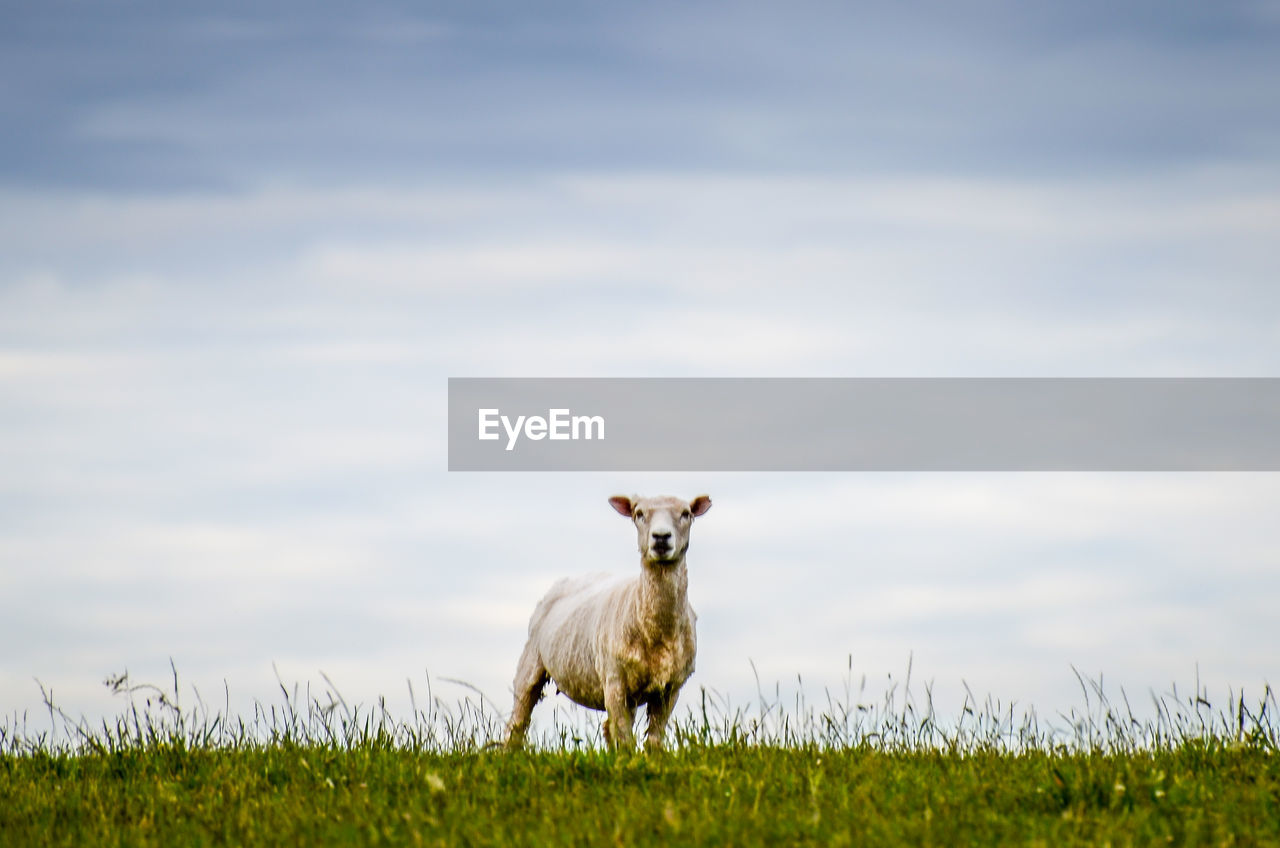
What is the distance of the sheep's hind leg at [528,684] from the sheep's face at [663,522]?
9.53 ft

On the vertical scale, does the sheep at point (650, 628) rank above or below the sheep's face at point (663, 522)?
below

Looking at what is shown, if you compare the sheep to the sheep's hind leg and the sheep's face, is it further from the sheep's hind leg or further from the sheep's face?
the sheep's hind leg

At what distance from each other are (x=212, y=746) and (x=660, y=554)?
438cm

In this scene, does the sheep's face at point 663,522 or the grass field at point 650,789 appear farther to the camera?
the sheep's face at point 663,522

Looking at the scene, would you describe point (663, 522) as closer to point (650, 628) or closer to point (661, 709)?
point (650, 628)

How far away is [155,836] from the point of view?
6.93m

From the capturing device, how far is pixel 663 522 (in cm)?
1199

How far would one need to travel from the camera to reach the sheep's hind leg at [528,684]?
48.4 feet

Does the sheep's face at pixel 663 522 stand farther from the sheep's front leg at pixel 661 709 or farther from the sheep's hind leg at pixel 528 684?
the sheep's hind leg at pixel 528 684

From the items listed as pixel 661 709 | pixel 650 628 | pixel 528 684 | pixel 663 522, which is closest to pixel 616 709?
pixel 661 709

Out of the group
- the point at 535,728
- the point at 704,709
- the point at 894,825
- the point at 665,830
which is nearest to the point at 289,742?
the point at 535,728

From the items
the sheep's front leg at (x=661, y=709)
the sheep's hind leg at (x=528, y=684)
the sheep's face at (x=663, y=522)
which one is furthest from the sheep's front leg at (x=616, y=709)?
the sheep's hind leg at (x=528, y=684)

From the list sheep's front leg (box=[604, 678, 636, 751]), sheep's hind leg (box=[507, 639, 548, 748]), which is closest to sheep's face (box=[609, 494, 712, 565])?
sheep's front leg (box=[604, 678, 636, 751])

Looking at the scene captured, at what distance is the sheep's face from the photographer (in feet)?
39.2
